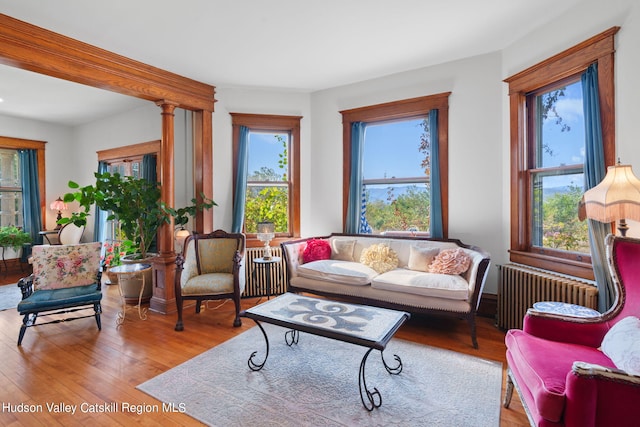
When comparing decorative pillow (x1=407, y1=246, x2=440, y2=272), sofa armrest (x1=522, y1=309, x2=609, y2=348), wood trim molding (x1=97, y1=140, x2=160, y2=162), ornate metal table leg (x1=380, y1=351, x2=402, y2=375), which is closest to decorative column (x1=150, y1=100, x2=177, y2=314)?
wood trim molding (x1=97, y1=140, x2=160, y2=162)

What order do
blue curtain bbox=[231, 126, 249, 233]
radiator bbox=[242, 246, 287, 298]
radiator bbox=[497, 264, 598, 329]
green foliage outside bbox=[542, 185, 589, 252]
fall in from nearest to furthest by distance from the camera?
radiator bbox=[497, 264, 598, 329], green foliage outside bbox=[542, 185, 589, 252], radiator bbox=[242, 246, 287, 298], blue curtain bbox=[231, 126, 249, 233]

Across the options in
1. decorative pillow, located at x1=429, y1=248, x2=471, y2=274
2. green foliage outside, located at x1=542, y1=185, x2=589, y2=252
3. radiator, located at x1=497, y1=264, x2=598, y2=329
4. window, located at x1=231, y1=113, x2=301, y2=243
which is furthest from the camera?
window, located at x1=231, y1=113, x2=301, y2=243

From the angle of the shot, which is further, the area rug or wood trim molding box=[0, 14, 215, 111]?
the area rug

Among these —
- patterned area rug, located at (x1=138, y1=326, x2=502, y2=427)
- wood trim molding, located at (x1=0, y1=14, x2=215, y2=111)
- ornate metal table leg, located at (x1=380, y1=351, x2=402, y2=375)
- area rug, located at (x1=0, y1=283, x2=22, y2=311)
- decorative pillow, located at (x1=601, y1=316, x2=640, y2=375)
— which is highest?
wood trim molding, located at (x1=0, y1=14, x2=215, y2=111)

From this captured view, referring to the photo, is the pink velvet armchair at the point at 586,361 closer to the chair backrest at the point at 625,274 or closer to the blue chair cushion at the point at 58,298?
the chair backrest at the point at 625,274

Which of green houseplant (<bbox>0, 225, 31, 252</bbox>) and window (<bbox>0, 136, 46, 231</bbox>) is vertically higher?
window (<bbox>0, 136, 46, 231</bbox>)

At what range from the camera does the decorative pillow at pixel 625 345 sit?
57.9 inches

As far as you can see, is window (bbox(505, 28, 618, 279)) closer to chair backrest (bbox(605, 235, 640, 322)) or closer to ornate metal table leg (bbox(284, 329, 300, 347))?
chair backrest (bbox(605, 235, 640, 322))

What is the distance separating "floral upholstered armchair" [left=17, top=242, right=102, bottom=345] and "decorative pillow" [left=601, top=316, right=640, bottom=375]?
4180 mm

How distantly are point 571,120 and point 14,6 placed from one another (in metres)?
4.98

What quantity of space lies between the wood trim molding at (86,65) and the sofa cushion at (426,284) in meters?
3.40

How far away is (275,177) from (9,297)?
417cm

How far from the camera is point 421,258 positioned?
148 inches

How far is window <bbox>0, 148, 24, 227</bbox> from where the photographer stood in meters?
6.24
